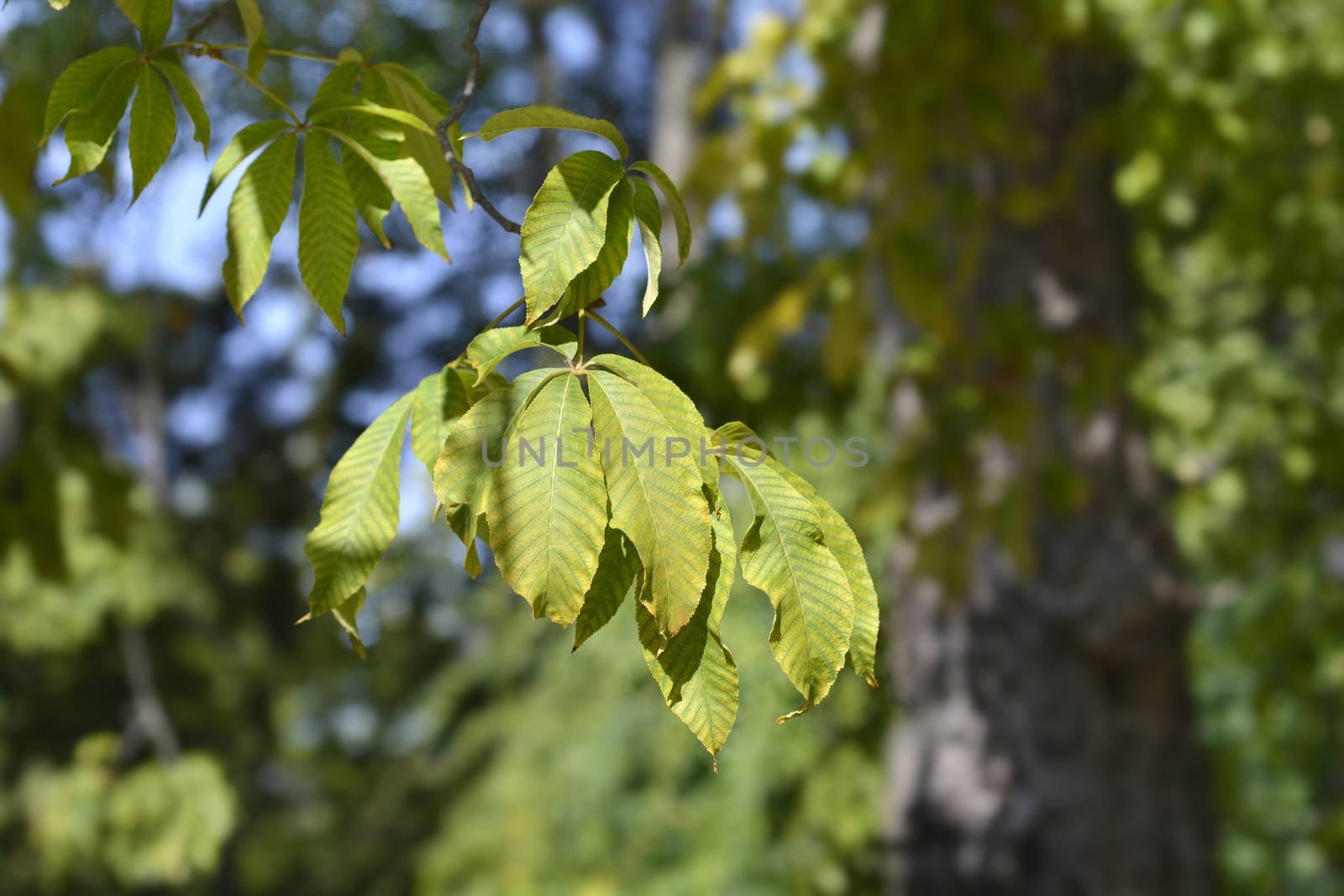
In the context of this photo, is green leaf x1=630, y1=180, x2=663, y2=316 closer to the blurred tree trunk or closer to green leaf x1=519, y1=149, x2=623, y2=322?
green leaf x1=519, y1=149, x2=623, y2=322

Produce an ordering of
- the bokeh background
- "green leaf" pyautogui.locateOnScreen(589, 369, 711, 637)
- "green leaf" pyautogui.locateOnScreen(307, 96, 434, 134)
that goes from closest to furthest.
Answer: "green leaf" pyautogui.locateOnScreen(589, 369, 711, 637), "green leaf" pyautogui.locateOnScreen(307, 96, 434, 134), the bokeh background

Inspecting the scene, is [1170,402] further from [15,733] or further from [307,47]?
[15,733]

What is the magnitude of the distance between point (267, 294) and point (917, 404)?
2.34 metres

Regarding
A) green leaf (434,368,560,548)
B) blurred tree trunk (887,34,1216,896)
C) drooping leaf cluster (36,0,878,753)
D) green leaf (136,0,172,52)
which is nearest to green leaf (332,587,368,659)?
drooping leaf cluster (36,0,878,753)

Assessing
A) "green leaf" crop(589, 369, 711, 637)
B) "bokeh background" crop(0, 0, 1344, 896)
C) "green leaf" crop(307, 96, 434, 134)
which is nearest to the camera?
"green leaf" crop(589, 369, 711, 637)

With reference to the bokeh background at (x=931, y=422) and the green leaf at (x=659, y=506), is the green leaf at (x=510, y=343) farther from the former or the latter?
the bokeh background at (x=931, y=422)

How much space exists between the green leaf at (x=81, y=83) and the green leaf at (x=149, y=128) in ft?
0.05

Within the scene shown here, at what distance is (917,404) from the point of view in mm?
2381

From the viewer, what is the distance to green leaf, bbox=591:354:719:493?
19.7 inches

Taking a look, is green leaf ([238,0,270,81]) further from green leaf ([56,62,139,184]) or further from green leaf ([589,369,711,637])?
green leaf ([589,369,711,637])

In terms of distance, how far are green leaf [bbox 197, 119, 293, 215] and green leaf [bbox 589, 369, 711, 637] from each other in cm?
27

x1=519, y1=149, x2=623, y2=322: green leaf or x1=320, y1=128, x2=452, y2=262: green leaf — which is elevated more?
x1=519, y1=149, x2=623, y2=322: green leaf

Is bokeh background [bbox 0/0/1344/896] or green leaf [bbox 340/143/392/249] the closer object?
green leaf [bbox 340/143/392/249]

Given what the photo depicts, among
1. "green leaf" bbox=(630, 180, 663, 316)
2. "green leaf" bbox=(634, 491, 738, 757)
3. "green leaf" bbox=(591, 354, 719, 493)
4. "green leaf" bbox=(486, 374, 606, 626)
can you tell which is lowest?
"green leaf" bbox=(634, 491, 738, 757)
